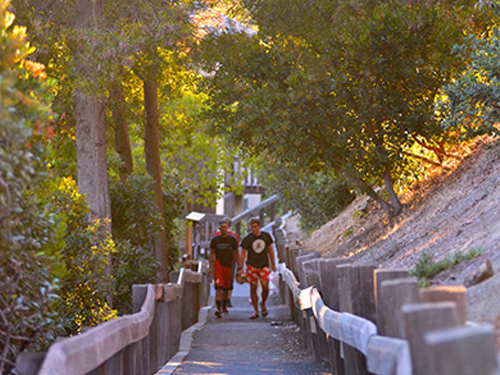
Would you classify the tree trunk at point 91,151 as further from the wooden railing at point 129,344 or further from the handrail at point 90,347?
the handrail at point 90,347

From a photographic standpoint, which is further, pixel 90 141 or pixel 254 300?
pixel 254 300

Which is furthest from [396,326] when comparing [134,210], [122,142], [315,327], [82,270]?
[122,142]

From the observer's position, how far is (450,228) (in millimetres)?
9734

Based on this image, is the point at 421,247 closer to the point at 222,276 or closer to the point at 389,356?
the point at 389,356

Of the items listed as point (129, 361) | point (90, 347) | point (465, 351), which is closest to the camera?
point (465, 351)

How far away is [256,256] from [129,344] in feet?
30.2

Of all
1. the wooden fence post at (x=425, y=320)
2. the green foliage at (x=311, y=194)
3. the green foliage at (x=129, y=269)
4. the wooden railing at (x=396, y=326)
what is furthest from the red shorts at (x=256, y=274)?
the wooden fence post at (x=425, y=320)

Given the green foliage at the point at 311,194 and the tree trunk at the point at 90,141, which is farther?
the green foliage at the point at 311,194

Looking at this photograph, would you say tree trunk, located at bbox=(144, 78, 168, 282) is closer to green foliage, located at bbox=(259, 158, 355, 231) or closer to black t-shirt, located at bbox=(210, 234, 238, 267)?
black t-shirt, located at bbox=(210, 234, 238, 267)

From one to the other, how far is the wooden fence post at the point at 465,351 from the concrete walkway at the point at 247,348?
6.20 m

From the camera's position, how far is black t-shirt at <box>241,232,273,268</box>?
15.4 meters

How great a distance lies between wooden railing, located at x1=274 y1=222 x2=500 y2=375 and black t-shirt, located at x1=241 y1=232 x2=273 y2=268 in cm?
658

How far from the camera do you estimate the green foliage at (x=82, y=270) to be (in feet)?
30.6

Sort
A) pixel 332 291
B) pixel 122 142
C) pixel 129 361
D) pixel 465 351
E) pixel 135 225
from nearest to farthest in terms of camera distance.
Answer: pixel 465 351 → pixel 129 361 → pixel 332 291 → pixel 135 225 → pixel 122 142
